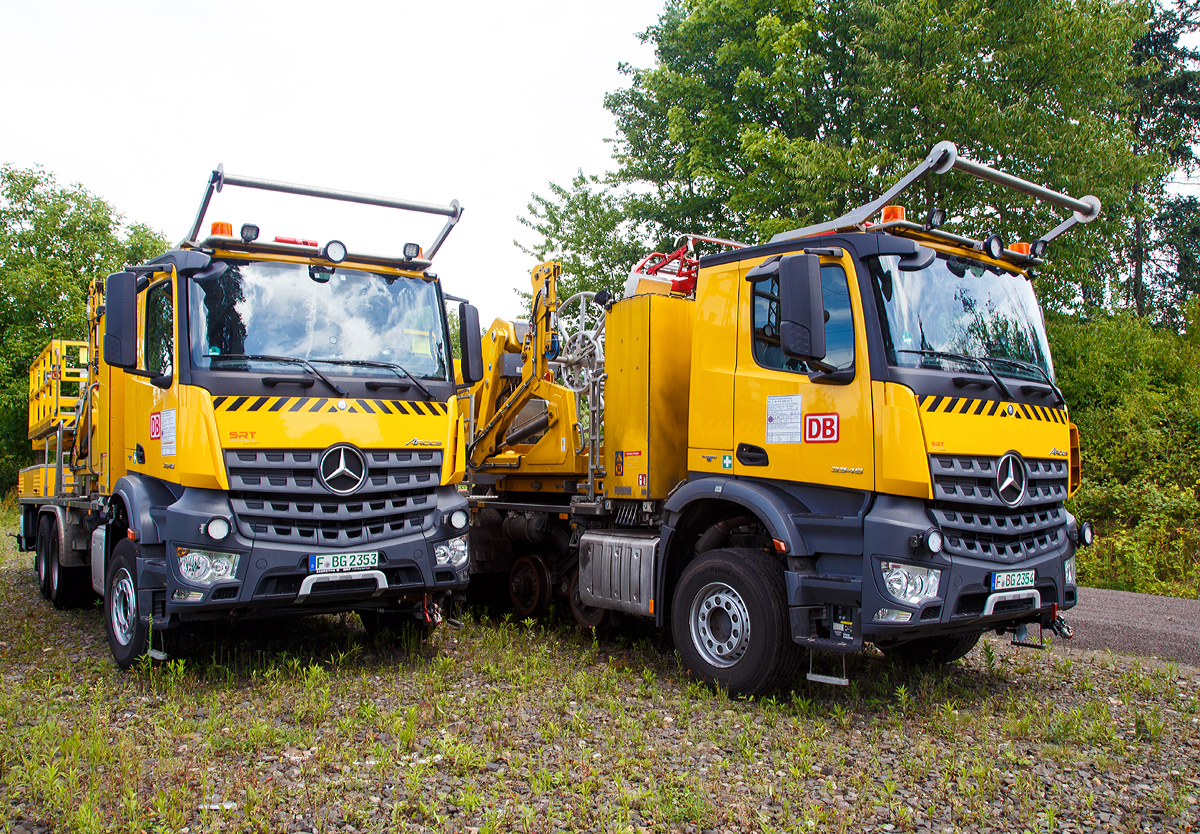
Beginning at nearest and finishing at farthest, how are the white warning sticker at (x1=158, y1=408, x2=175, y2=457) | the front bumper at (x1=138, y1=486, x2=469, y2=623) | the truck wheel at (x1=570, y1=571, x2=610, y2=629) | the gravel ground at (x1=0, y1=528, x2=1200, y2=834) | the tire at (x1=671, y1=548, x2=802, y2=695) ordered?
the gravel ground at (x1=0, y1=528, x2=1200, y2=834) → the tire at (x1=671, y1=548, x2=802, y2=695) → the front bumper at (x1=138, y1=486, x2=469, y2=623) → the white warning sticker at (x1=158, y1=408, x2=175, y2=457) → the truck wheel at (x1=570, y1=571, x2=610, y2=629)

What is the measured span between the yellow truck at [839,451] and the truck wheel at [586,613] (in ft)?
1.49

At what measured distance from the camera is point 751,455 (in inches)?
239

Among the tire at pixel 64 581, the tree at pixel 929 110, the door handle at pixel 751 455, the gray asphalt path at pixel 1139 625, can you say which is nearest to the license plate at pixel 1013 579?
the door handle at pixel 751 455

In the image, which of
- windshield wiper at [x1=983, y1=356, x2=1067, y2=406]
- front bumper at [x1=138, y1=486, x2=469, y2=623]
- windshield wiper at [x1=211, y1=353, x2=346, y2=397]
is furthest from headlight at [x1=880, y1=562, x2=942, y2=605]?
windshield wiper at [x1=211, y1=353, x2=346, y2=397]

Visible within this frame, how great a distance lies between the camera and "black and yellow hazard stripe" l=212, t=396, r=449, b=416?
596 cm

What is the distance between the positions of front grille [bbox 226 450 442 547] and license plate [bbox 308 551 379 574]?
0.29 ft

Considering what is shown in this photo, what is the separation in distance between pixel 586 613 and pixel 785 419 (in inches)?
120

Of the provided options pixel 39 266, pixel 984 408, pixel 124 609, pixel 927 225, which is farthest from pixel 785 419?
pixel 39 266

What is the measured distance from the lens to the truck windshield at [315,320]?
6.17 metres

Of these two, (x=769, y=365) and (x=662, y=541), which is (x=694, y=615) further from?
(x=769, y=365)

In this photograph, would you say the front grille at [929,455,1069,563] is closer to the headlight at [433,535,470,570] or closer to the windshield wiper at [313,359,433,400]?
the headlight at [433,535,470,570]

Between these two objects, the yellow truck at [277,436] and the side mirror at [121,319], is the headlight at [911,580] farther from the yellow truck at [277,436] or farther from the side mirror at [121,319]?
the side mirror at [121,319]

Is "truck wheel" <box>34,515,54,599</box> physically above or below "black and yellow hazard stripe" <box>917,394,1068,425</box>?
below

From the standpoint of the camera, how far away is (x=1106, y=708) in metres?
5.71
